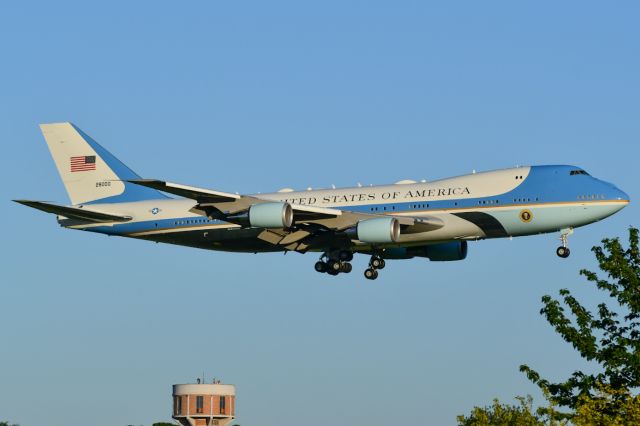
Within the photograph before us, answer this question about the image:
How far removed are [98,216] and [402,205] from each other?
18.8 meters

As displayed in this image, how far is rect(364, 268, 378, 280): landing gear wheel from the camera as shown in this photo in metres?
70.1

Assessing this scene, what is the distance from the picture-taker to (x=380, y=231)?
64875mm

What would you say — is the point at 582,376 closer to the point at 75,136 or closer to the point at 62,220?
the point at 62,220

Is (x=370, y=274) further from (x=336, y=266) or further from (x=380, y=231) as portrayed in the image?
(x=380, y=231)

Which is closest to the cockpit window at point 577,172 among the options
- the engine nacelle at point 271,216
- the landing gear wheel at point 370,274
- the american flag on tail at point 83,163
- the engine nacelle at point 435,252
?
the engine nacelle at point 435,252

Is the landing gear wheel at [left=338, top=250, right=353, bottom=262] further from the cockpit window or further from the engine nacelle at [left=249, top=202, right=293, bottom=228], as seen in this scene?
the cockpit window

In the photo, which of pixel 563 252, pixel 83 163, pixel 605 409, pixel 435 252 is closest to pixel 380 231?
pixel 435 252

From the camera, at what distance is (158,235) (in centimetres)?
7338

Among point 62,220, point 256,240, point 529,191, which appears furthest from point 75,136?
point 529,191

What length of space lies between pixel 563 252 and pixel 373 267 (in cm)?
1099

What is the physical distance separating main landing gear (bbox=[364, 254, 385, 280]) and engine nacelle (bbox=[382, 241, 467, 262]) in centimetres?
208

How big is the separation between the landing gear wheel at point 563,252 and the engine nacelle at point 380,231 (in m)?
8.53

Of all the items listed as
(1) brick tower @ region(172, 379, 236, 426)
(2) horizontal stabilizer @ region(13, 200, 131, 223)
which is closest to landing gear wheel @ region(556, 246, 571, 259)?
(2) horizontal stabilizer @ region(13, 200, 131, 223)

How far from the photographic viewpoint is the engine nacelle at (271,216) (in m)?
65.3
